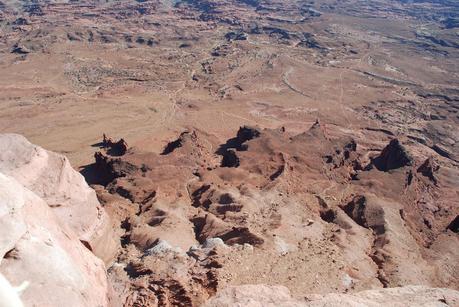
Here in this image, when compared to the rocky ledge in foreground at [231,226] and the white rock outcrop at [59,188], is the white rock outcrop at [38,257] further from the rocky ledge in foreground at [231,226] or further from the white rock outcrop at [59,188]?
the white rock outcrop at [59,188]

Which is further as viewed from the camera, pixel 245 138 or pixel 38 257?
pixel 245 138

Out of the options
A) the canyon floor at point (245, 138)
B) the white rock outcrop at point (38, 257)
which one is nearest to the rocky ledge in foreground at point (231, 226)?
the white rock outcrop at point (38, 257)

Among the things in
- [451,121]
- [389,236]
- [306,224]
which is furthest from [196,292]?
[451,121]

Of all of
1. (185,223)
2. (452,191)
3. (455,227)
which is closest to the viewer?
(185,223)

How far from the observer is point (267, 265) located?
63.0 feet

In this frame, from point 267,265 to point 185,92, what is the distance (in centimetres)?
5155

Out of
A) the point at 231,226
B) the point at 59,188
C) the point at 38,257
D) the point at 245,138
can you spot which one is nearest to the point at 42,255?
the point at 38,257

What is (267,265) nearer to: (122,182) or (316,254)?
(316,254)

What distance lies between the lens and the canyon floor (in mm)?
21203

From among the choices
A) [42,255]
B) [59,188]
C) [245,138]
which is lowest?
[245,138]

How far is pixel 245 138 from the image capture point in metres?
44.9

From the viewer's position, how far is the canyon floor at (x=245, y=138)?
2120 cm

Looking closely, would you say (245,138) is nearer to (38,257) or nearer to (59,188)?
(59,188)

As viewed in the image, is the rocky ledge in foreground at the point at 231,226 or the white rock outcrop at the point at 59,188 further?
the white rock outcrop at the point at 59,188
